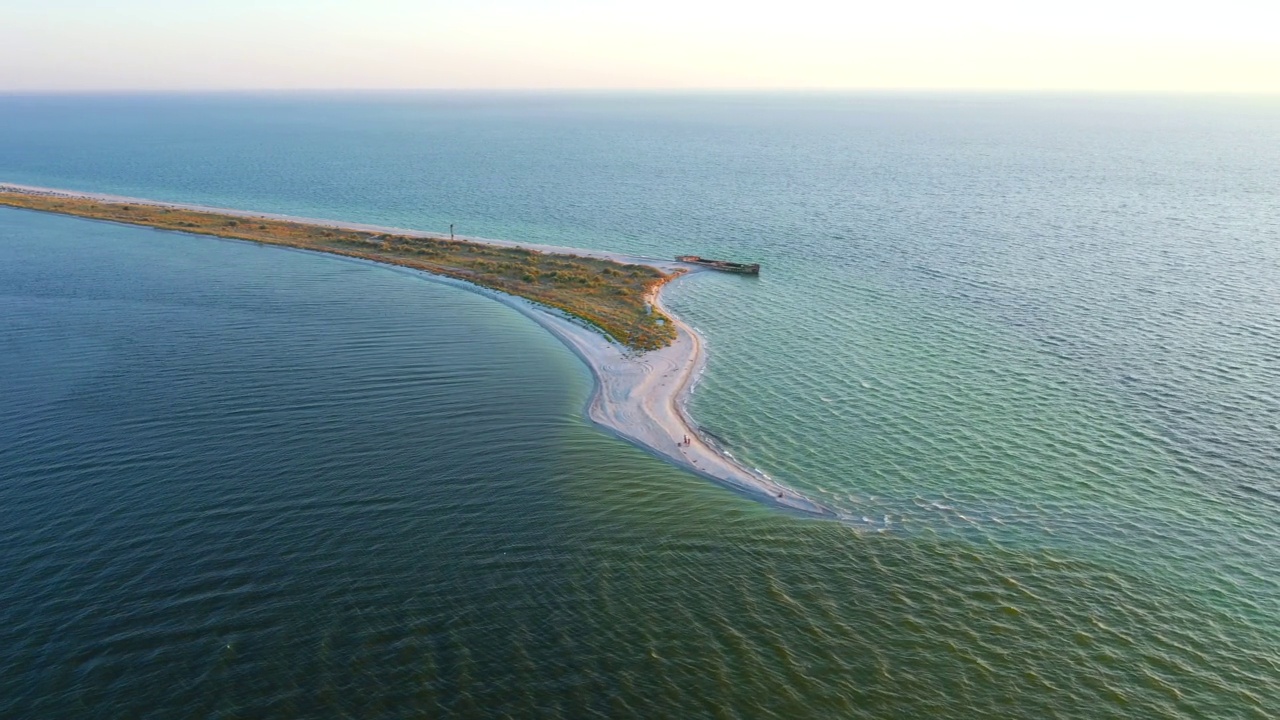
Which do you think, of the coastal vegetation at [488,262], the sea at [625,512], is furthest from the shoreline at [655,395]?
the coastal vegetation at [488,262]

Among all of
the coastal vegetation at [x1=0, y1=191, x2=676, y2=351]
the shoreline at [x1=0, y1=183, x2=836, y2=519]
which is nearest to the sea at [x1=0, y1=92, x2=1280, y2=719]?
the shoreline at [x1=0, y1=183, x2=836, y2=519]

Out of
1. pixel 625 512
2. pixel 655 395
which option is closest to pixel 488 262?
pixel 655 395

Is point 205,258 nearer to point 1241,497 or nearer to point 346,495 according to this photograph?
point 346,495

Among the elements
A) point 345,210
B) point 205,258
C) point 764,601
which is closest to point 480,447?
point 764,601

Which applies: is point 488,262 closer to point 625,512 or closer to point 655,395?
point 655,395

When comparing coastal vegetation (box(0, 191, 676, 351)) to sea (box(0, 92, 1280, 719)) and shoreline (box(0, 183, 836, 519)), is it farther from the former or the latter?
sea (box(0, 92, 1280, 719))
